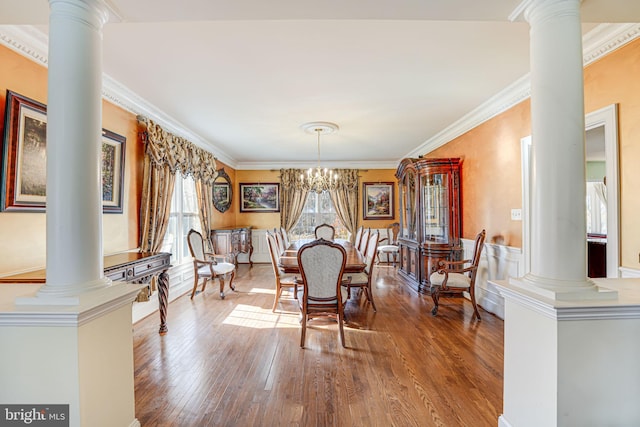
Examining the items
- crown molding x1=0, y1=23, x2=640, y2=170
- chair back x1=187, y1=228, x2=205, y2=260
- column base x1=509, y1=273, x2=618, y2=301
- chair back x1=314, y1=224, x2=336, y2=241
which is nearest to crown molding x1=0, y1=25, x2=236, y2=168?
crown molding x1=0, y1=23, x2=640, y2=170

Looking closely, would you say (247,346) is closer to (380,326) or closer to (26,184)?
(380,326)

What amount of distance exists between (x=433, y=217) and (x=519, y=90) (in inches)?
82.5

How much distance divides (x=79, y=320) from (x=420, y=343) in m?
2.68

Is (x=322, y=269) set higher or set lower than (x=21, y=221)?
lower

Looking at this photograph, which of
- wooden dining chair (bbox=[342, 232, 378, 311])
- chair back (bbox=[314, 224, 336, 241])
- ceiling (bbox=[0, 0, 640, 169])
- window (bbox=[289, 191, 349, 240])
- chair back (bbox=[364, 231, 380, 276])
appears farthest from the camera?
window (bbox=[289, 191, 349, 240])

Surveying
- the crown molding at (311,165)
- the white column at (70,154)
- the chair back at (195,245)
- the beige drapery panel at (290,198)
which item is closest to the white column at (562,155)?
the white column at (70,154)

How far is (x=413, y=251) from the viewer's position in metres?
4.89

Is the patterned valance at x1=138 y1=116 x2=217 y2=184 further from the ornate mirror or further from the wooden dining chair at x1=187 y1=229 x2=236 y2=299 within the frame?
the wooden dining chair at x1=187 y1=229 x2=236 y2=299

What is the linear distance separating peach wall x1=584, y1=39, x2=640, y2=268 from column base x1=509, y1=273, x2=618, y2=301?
3.67 ft

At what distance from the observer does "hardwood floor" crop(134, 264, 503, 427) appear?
1.83 metres

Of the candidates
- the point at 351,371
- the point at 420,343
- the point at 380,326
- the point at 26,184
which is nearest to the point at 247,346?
the point at 351,371

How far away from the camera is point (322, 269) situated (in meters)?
2.72

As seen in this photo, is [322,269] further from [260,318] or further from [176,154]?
[176,154]

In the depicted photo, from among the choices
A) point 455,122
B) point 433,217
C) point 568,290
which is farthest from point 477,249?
point 568,290
